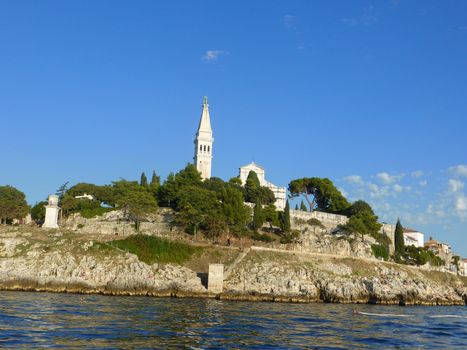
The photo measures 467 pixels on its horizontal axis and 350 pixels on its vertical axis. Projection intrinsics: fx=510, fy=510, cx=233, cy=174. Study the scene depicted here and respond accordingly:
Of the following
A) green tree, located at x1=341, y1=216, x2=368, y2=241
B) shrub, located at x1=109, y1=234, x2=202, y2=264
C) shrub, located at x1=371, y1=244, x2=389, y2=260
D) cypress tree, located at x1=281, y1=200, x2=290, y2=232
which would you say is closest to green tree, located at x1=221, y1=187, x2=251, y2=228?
A: cypress tree, located at x1=281, y1=200, x2=290, y2=232

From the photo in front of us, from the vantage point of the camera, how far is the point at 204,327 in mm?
30203

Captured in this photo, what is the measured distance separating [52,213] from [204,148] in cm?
4154

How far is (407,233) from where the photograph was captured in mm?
111688

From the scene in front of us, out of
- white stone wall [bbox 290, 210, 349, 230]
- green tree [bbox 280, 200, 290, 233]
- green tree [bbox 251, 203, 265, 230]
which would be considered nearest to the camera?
green tree [bbox 251, 203, 265, 230]

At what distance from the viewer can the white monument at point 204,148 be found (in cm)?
10750

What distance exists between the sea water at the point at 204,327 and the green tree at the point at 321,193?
51.2 m

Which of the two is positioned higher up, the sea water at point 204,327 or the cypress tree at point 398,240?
the cypress tree at point 398,240

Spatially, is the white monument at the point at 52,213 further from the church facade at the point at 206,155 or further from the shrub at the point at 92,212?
the church facade at the point at 206,155

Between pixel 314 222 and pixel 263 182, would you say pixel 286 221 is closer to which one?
pixel 314 222

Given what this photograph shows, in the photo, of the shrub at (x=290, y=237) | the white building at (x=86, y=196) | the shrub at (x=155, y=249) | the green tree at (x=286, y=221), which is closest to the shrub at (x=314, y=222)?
the green tree at (x=286, y=221)

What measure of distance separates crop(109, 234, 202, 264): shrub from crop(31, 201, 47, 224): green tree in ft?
77.4

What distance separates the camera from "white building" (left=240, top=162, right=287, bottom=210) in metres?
99.6

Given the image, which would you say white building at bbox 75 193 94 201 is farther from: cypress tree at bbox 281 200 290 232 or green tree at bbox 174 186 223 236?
cypress tree at bbox 281 200 290 232

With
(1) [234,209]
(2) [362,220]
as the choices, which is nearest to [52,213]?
(1) [234,209]
